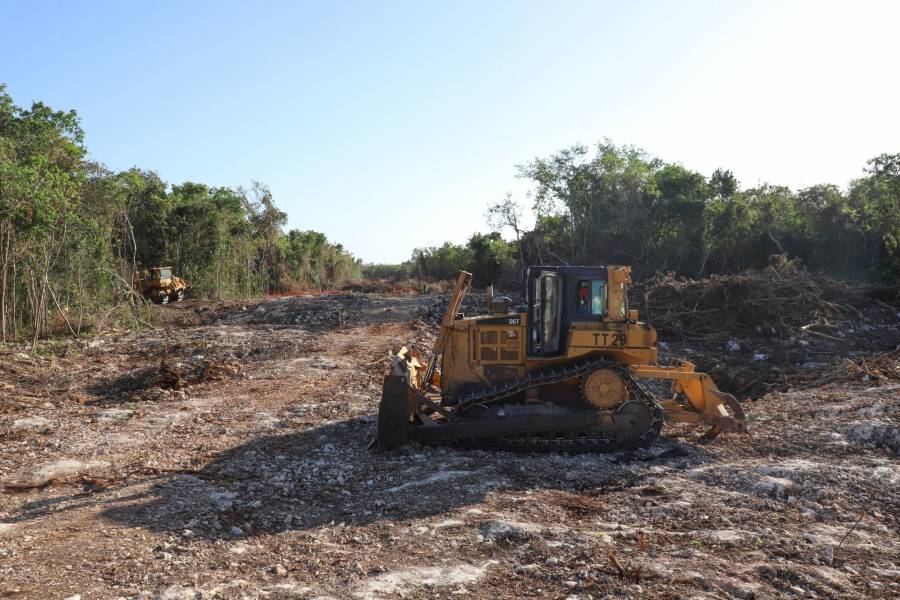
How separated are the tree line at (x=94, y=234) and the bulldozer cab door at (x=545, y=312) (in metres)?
11.8

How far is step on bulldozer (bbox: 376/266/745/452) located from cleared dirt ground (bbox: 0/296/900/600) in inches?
11.8

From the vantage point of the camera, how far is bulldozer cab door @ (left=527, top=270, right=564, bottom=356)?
759cm

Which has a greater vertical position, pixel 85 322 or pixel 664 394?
pixel 85 322

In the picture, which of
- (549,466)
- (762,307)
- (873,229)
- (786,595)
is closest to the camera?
(786,595)

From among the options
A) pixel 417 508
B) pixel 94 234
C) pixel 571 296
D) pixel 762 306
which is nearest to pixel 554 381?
pixel 571 296

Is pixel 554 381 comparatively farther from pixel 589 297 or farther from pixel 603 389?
pixel 589 297

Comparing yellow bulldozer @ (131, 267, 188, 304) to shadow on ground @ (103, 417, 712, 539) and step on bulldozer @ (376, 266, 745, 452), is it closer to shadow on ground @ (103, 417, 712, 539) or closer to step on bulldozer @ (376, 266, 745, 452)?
shadow on ground @ (103, 417, 712, 539)

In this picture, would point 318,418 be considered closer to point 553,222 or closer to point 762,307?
point 762,307

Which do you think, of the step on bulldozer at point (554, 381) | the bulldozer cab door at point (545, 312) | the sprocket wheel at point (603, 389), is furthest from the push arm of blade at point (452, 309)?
the sprocket wheel at point (603, 389)

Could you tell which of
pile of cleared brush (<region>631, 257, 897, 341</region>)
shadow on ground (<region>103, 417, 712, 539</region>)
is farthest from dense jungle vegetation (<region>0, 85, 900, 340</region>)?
shadow on ground (<region>103, 417, 712, 539</region>)

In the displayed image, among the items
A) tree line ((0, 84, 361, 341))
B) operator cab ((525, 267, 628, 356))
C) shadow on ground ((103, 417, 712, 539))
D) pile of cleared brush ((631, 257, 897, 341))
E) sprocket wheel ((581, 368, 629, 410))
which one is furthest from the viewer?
pile of cleared brush ((631, 257, 897, 341))

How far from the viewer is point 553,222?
3334 centimetres

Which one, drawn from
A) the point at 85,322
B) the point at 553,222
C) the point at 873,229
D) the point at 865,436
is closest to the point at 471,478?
the point at 865,436

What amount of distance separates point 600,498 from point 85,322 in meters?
15.7
